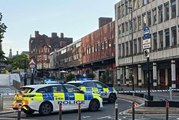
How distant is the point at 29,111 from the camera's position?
20.0 meters

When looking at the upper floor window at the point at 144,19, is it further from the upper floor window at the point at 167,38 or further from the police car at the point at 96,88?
the police car at the point at 96,88

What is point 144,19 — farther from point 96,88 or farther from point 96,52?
point 96,88

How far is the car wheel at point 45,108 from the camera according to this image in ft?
65.0

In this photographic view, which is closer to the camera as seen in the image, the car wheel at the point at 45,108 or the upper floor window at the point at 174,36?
the car wheel at the point at 45,108

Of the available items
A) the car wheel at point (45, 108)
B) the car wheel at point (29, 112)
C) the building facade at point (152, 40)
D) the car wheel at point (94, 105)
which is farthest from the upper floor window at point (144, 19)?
the car wheel at point (45, 108)

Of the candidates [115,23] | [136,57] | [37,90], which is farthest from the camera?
[115,23]

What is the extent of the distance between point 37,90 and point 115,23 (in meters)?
55.8

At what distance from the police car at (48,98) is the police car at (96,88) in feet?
14.6

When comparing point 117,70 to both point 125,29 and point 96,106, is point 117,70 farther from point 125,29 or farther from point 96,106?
point 96,106

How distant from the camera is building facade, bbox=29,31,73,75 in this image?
16500cm

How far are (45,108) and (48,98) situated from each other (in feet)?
1.62

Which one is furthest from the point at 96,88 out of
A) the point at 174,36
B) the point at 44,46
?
the point at 44,46

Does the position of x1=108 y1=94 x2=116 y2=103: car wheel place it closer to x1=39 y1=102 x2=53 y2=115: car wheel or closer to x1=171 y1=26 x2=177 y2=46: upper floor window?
x1=39 y1=102 x2=53 y2=115: car wheel

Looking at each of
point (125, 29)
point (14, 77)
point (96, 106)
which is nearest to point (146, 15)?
point (125, 29)
